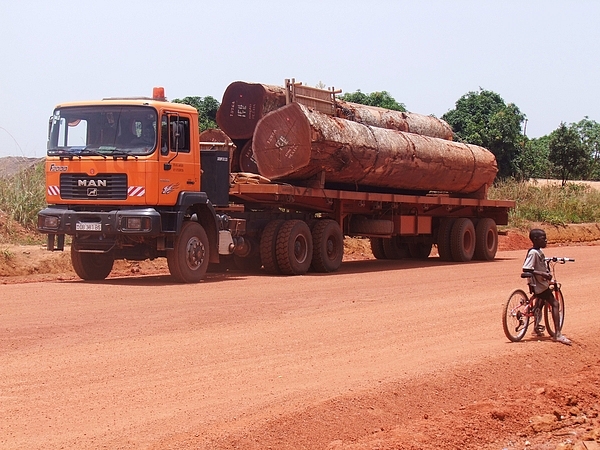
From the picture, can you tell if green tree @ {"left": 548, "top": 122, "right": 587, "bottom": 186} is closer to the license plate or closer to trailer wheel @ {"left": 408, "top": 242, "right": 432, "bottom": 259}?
trailer wheel @ {"left": 408, "top": 242, "right": 432, "bottom": 259}

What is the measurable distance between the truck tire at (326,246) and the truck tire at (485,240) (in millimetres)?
6296

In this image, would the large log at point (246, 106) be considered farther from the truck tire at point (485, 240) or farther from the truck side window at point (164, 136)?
the truck tire at point (485, 240)

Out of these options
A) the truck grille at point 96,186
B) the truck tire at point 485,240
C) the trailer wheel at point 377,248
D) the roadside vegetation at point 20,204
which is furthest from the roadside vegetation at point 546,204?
the truck grille at point 96,186

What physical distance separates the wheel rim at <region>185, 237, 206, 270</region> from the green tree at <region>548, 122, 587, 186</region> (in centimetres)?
4412

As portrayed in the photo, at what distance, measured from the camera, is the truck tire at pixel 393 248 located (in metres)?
24.9

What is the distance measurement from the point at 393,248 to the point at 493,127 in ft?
77.7

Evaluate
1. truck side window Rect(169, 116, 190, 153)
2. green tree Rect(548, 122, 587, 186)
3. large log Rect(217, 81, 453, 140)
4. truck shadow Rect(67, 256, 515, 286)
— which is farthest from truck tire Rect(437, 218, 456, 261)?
green tree Rect(548, 122, 587, 186)

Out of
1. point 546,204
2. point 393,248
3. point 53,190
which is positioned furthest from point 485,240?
point 546,204

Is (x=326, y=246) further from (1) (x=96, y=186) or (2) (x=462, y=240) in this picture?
(2) (x=462, y=240)

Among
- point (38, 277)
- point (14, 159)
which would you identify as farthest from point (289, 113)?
point (14, 159)

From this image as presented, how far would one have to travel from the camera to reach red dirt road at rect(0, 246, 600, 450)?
22.1 feet

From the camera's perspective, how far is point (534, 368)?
9.30 m

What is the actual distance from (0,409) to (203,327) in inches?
159

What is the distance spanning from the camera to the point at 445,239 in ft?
78.5
